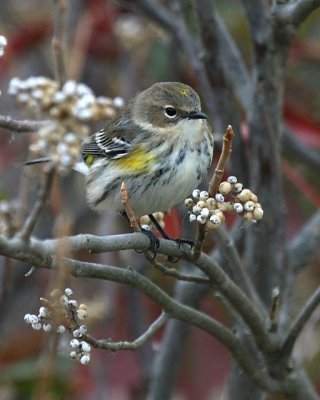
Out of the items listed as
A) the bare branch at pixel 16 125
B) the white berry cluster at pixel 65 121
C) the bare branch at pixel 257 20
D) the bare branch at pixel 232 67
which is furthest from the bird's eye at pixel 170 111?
the white berry cluster at pixel 65 121

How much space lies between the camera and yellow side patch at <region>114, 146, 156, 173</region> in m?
3.25

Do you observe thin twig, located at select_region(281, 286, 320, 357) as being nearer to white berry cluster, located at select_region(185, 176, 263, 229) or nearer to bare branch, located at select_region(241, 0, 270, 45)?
white berry cluster, located at select_region(185, 176, 263, 229)

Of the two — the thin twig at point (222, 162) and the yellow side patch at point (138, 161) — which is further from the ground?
the thin twig at point (222, 162)

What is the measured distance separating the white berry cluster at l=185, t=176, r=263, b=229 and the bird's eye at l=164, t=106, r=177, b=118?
1354mm

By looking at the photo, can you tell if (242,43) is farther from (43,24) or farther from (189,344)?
(189,344)

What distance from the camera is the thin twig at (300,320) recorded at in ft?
8.67

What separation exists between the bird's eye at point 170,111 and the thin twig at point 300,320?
3.31 feet

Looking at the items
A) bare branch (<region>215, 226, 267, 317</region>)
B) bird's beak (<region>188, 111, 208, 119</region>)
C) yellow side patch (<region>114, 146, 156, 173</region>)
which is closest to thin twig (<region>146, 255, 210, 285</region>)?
bare branch (<region>215, 226, 267, 317</region>)

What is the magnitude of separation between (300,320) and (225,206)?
0.72 m

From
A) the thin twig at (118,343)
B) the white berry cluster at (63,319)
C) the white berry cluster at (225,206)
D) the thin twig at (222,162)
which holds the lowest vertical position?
the thin twig at (118,343)

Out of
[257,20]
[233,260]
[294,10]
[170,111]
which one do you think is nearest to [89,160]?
[170,111]

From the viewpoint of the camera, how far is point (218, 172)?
2.12 metres

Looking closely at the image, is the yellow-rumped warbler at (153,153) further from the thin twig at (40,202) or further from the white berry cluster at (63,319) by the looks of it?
the thin twig at (40,202)

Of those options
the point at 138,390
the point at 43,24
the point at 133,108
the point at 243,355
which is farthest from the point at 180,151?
the point at 43,24
